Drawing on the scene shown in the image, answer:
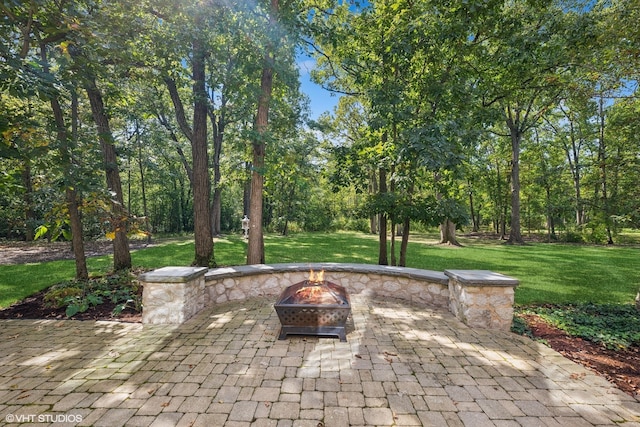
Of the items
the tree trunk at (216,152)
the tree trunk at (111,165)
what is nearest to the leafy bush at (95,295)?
the tree trunk at (111,165)

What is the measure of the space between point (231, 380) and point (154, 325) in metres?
2.14

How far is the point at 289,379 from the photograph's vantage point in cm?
277

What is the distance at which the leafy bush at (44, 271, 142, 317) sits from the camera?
15.3ft

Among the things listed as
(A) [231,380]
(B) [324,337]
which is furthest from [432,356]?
(A) [231,380]

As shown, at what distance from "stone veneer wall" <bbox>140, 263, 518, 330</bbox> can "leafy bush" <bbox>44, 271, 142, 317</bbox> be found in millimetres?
1037

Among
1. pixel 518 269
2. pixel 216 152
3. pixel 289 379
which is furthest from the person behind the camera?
pixel 216 152

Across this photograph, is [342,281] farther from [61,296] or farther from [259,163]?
[61,296]

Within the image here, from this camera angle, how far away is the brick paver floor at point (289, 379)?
2277 mm

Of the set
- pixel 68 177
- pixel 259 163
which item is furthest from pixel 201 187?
pixel 68 177

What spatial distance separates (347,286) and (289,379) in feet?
10.1

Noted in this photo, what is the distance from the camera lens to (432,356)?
3.27 m

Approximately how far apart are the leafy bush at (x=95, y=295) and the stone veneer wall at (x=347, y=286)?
3.40 ft

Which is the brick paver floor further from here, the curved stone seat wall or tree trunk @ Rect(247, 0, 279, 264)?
tree trunk @ Rect(247, 0, 279, 264)

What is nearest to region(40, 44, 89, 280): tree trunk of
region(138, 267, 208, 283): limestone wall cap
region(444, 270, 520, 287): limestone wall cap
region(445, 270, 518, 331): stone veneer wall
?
region(138, 267, 208, 283): limestone wall cap
